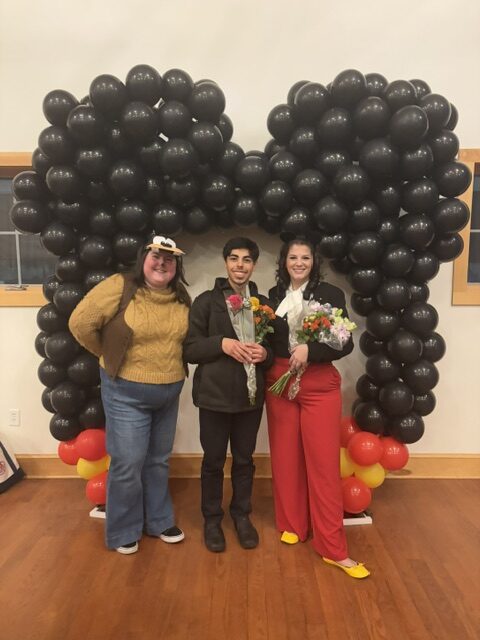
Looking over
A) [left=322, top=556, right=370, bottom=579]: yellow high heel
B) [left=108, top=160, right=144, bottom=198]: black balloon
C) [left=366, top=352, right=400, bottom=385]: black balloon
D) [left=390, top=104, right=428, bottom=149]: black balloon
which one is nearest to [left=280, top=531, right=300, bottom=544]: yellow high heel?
[left=322, top=556, right=370, bottom=579]: yellow high heel

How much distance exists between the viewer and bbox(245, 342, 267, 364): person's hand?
2020 millimetres

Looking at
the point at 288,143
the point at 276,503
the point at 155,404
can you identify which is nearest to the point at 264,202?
the point at 288,143

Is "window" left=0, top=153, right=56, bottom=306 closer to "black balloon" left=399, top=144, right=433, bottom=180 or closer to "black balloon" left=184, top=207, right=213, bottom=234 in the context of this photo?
"black balloon" left=184, top=207, right=213, bottom=234

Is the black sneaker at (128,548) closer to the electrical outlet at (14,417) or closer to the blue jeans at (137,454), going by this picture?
the blue jeans at (137,454)

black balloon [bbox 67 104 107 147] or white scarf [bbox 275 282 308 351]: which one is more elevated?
black balloon [bbox 67 104 107 147]

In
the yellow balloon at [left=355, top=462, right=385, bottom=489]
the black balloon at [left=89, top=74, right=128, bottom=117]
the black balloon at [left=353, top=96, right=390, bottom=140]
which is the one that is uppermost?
the black balloon at [left=89, top=74, right=128, bottom=117]

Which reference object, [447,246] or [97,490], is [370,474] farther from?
[97,490]

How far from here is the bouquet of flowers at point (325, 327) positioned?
1.95m

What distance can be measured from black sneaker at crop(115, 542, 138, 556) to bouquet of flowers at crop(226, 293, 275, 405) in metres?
0.99

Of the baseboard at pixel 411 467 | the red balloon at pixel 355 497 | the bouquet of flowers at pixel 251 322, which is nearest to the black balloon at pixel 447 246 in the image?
the bouquet of flowers at pixel 251 322

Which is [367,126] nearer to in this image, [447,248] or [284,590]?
[447,248]

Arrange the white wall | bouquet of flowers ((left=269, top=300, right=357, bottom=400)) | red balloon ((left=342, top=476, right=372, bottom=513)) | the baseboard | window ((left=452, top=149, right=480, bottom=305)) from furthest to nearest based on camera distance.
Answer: the baseboard
window ((left=452, top=149, right=480, bottom=305))
the white wall
red balloon ((left=342, top=476, right=372, bottom=513))
bouquet of flowers ((left=269, top=300, right=357, bottom=400))

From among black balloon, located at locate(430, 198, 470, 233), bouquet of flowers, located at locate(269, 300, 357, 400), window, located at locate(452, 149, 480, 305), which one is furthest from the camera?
window, located at locate(452, 149, 480, 305)

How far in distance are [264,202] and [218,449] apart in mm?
1320
